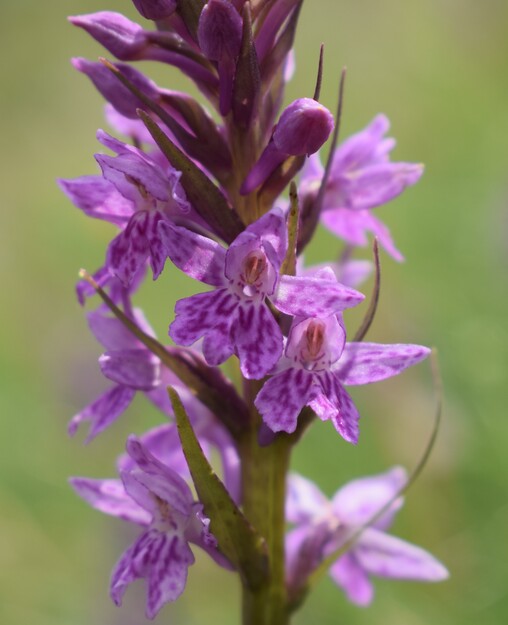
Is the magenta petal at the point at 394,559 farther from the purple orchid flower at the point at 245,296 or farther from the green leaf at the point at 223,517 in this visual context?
the purple orchid flower at the point at 245,296

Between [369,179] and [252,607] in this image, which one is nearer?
[252,607]

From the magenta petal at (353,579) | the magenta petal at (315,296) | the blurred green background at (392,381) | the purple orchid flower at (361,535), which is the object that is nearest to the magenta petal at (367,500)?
the purple orchid flower at (361,535)

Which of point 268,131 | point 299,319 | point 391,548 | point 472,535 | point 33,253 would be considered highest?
point 268,131

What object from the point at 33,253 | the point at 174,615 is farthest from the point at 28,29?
the point at 174,615

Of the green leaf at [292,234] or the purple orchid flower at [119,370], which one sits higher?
the green leaf at [292,234]

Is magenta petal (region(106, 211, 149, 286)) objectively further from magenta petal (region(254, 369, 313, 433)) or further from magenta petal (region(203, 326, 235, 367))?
magenta petal (region(254, 369, 313, 433))

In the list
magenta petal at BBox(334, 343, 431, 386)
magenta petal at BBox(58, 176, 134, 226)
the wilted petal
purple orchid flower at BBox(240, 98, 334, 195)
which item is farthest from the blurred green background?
purple orchid flower at BBox(240, 98, 334, 195)

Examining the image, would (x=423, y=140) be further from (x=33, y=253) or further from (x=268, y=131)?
(x=268, y=131)
